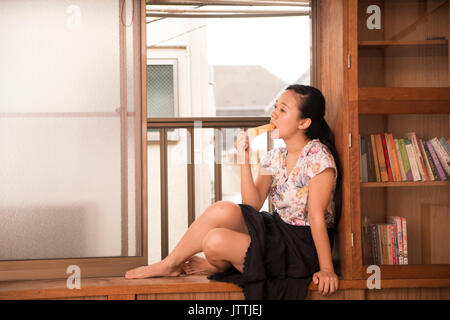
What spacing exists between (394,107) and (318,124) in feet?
1.02

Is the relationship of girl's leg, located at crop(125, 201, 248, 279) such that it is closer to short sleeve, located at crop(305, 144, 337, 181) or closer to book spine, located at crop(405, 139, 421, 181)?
short sleeve, located at crop(305, 144, 337, 181)

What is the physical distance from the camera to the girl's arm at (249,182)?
187cm

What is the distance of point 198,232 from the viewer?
1737mm

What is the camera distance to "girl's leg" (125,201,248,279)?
68.2 inches

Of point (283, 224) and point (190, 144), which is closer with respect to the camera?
point (283, 224)

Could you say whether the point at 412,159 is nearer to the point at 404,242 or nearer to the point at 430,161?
the point at 430,161

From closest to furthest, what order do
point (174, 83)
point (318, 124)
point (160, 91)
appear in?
point (318, 124), point (160, 91), point (174, 83)

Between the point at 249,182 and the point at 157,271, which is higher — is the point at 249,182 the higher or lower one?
the higher one

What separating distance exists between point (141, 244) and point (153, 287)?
0.34 metres

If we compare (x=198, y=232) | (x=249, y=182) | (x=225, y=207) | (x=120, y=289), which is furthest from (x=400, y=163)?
(x=120, y=289)

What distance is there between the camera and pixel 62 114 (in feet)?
6.39

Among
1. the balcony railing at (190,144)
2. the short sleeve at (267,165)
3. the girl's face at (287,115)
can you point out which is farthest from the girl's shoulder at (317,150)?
the balcony railing at (190,144)
